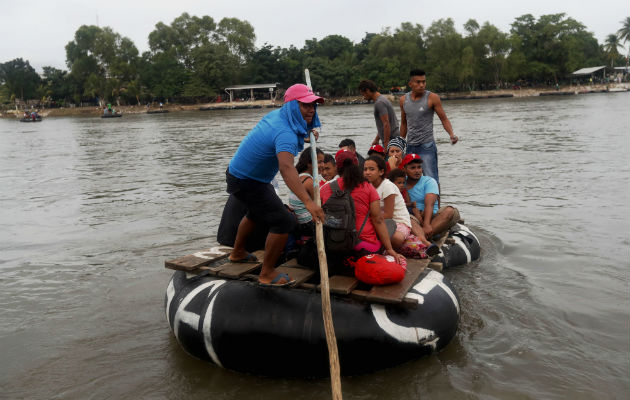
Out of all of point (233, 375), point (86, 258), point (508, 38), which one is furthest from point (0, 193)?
point (508, 38)

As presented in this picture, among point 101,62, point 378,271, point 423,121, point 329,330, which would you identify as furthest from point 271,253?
point 101,62

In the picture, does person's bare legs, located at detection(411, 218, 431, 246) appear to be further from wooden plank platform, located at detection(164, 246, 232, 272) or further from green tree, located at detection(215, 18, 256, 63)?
green tree, located at detection(215, 18, 256, 63)

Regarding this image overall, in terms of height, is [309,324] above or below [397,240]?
below

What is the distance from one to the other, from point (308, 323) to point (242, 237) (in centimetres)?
124

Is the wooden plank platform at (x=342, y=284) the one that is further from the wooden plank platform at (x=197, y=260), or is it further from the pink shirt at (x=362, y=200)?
the wooden plank platform at (x=197, y=260)

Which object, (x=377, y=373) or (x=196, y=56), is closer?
(x=377, y=373)

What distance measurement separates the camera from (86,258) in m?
8.40

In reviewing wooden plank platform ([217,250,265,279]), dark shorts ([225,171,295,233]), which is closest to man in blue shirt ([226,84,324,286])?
dark shorts ([225,171,295,233])

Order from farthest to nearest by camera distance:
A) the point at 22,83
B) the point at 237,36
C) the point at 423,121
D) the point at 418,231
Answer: the point at 22,83 → the point at 237,36 → the point at 423,121 → the point at 418,231

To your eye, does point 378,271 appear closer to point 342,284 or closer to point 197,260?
point 342,284

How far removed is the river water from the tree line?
70473 mm

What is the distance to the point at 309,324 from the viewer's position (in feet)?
14.1

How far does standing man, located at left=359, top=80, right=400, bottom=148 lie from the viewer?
8297 mm

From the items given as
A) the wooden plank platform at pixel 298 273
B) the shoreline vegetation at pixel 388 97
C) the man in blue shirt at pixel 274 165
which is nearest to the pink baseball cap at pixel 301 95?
the man in blue shirt at pixel 274 165
